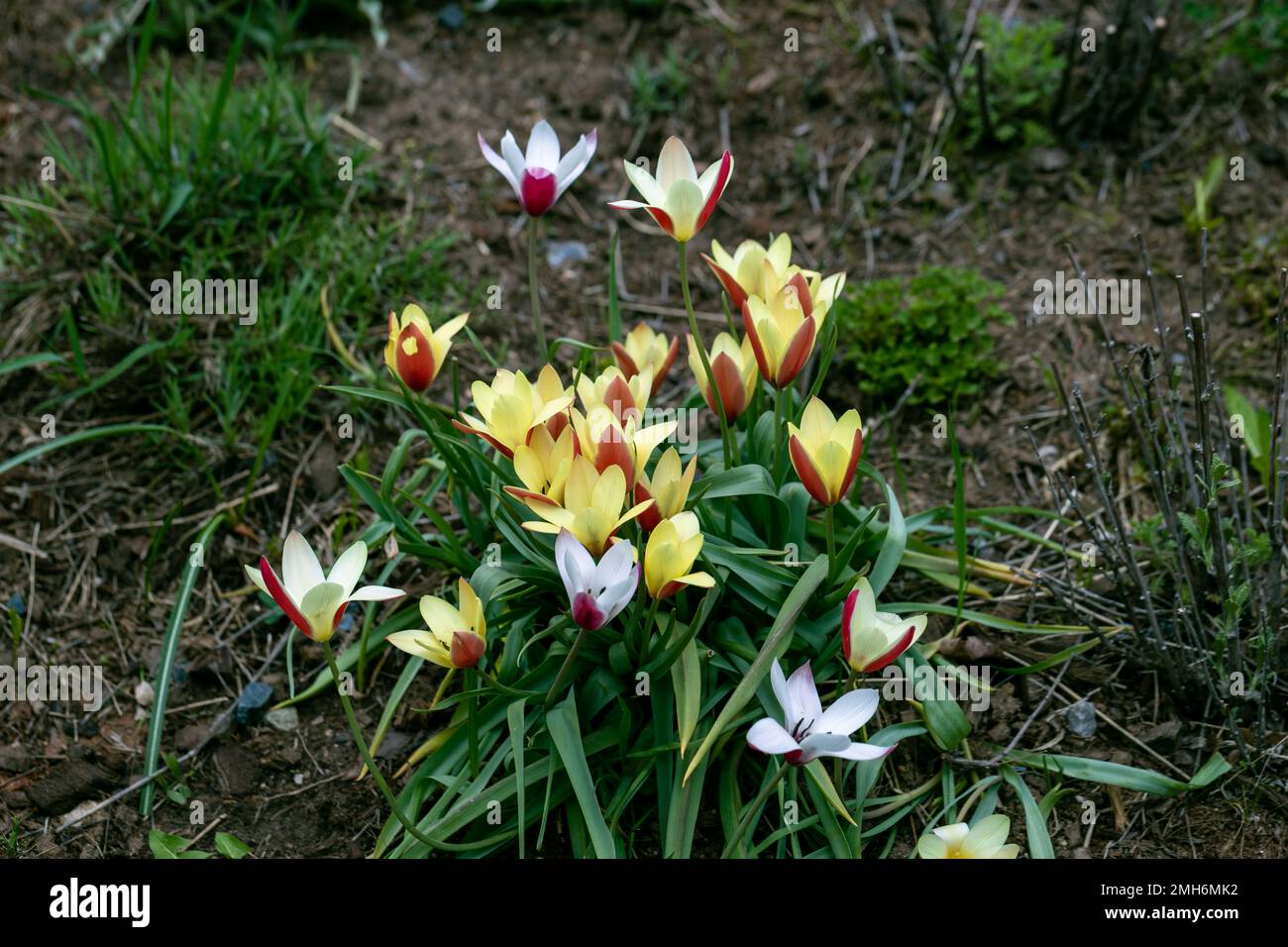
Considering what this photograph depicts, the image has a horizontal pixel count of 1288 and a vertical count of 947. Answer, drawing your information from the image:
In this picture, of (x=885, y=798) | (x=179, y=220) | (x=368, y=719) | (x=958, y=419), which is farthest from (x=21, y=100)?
(x=885, y=798)

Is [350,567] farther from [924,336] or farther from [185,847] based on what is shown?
[924,336]

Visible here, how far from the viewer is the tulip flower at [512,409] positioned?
2025 mm

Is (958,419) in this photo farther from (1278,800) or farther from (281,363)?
(281,363)

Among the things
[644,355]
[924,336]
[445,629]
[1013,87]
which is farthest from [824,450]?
[1013,87]

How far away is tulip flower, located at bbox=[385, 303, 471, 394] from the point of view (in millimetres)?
2113

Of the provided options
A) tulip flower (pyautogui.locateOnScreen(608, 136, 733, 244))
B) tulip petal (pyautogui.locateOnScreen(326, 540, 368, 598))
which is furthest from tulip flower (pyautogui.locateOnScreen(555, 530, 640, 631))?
tulip flower (pyautogui.locateOnScreen(608, 136, 733, 244))

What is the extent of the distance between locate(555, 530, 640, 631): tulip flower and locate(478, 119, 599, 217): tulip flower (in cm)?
70

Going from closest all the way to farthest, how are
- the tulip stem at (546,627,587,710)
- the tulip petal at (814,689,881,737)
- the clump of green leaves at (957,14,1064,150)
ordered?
1. the tulip petal at (814,689,881,737)
2. the tulip stem at (546,627,587,710)
3. the clump of green leaves at (957,14,1064,150)

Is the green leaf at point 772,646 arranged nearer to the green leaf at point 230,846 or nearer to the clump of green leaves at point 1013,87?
the green leaf at point 230,846

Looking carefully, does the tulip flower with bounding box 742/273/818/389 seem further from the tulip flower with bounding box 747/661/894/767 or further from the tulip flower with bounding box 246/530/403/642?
the tulip flower with bounding box 246/530/403/642

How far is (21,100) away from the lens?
3.85 metres

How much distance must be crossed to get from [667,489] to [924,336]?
1.39 metres

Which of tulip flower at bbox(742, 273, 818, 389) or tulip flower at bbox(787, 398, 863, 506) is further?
tulip flower at bbox(742, 273, 818, 389)

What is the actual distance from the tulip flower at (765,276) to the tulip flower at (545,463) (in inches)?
17.7
